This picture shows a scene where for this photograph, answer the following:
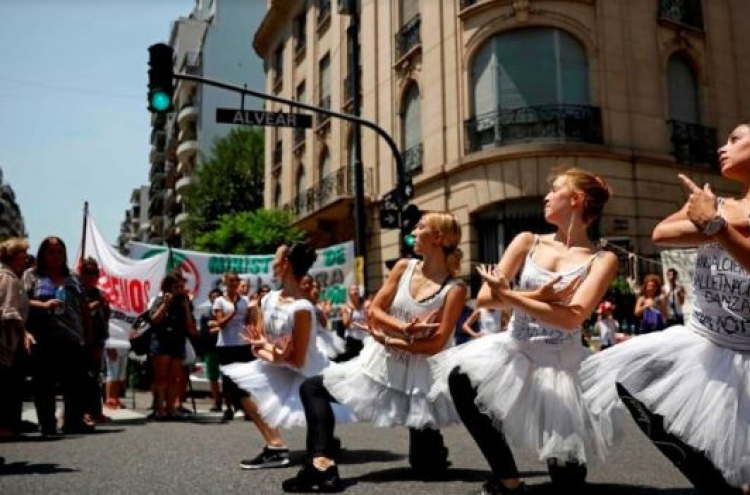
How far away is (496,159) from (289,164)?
50.7 ft

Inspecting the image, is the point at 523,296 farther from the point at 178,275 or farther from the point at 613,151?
the point at 613,151

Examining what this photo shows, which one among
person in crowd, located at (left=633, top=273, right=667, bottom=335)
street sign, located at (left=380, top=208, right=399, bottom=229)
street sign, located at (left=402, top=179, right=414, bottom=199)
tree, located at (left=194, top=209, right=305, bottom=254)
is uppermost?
tree, located at (left=194, top=209, right=305, bottom=254)

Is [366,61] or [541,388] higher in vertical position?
[366,61]

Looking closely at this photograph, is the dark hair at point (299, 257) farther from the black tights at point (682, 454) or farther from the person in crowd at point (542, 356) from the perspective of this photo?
the black tights at point (682, 454)

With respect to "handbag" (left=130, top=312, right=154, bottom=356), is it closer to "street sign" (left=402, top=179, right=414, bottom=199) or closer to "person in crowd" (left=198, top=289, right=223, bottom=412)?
"person in crowd" (left=198, top=289, right=223, bottom=412)

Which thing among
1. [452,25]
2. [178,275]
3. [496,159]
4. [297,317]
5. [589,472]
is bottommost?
[589,472]

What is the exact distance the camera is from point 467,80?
802 inches

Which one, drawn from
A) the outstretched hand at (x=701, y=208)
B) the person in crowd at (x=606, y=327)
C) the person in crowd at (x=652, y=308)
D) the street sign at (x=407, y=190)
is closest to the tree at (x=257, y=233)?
the street sign at (x=407, y=190)

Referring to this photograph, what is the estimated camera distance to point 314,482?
13.9 ft

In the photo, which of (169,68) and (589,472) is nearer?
(589,472)

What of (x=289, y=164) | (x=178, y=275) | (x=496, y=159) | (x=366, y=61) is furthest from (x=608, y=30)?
(x=289, y=164)

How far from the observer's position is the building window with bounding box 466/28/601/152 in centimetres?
1909

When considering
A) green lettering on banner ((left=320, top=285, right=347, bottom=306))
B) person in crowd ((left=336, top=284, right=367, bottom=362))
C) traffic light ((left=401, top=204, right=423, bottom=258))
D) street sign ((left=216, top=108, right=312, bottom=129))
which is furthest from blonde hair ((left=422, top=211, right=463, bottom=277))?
green lettering on banner ((left=320, top=285, right=347, bottom=306))

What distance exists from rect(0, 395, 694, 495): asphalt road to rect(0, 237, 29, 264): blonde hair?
5.38 ft
